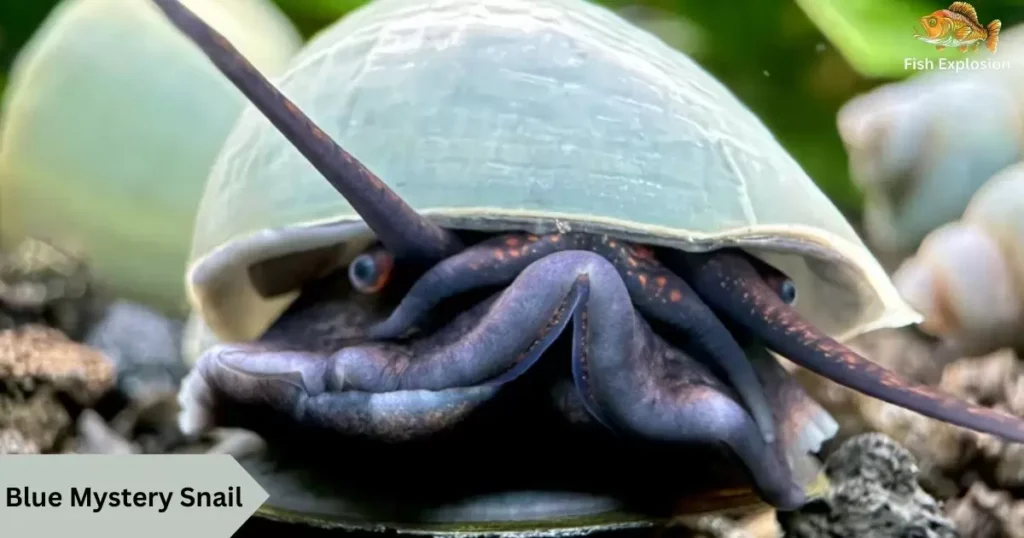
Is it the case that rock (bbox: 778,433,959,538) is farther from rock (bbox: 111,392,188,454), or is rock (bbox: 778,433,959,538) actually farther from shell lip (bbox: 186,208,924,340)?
rock (bbox: 111,392,188,454)

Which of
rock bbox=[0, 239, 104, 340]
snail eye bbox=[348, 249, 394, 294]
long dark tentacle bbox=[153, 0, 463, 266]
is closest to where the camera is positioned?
long dark tentacle bbox=[153, 0, 463, 266]

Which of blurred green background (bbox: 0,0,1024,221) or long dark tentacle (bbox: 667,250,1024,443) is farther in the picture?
→ blurred green background (bbox: 0,0,1024,221)

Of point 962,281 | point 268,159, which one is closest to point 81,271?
point 268,159

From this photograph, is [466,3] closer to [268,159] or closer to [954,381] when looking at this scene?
[268,159]

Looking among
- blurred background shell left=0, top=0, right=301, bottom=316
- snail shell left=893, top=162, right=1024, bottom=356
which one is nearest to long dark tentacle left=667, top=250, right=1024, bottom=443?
snail shell left=893, top=162, right=1024, bottom=356

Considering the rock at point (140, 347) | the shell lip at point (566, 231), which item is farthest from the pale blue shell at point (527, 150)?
the rock at point (140, 347)

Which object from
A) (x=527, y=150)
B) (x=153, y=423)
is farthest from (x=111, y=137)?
(x=527, y=150)
